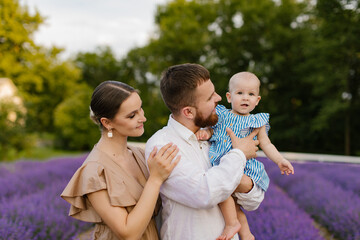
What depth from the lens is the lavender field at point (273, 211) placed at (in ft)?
9.89

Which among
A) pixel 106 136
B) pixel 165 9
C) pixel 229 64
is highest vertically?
pixel 165 9

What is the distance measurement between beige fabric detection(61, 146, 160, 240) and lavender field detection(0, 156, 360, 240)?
4.31ft

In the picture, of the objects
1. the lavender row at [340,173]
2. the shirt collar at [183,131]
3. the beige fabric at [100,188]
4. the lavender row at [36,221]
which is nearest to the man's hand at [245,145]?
the shirt collar at [183,131]

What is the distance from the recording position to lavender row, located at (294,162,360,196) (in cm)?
520

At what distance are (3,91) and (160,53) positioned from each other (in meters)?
9.83

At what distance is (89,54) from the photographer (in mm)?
40594

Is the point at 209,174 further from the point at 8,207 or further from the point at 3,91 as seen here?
the point at 3,91

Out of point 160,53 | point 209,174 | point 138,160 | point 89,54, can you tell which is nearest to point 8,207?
point 138,160

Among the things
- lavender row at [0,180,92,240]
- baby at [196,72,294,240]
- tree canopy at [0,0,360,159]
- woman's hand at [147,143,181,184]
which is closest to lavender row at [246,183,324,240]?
baby at [196,72,294,240]

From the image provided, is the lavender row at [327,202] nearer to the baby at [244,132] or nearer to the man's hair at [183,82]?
the baby at [244,132]

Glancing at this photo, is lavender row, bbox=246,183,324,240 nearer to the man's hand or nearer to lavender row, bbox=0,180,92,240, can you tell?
the man's hand

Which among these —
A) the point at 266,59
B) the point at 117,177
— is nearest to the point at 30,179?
the point at 117,177

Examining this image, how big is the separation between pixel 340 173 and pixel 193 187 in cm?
523

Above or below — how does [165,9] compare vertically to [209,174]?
above
